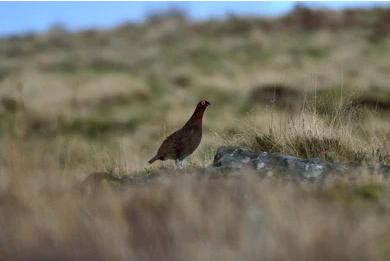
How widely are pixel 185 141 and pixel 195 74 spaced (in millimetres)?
21498

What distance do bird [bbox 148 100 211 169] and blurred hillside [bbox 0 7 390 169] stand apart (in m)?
1.15

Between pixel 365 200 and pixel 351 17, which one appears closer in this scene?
pixel 365 200

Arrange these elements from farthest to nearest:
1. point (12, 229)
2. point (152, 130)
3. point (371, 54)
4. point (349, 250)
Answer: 1. point (371, 54)
2. point (152, 130)
3. point (12, 229)
4. point (349, 250)

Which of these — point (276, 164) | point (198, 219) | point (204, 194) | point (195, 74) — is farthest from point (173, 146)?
point (195, 74)

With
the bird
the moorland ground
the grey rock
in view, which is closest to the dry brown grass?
the moorland ground

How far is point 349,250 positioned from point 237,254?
650 mm

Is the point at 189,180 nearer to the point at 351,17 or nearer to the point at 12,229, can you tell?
the point at 12,229

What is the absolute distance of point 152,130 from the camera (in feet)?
63.6

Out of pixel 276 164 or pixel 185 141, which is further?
pixel 185 141

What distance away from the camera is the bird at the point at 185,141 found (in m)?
8.87

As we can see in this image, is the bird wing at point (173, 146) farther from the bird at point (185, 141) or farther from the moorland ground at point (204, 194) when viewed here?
the moorland ground at point (204, 194)

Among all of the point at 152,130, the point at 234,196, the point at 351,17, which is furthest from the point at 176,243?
the point at 351,17

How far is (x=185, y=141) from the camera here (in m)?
8.85

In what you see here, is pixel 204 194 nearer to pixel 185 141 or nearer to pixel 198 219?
pixel 198 219
